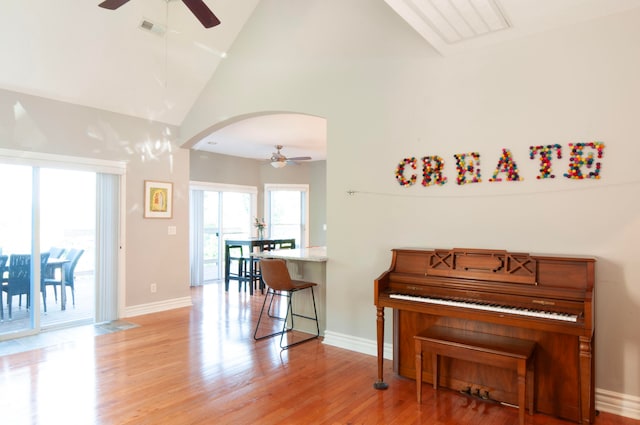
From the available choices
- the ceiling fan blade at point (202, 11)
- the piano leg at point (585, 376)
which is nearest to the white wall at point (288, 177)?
the ceiling fan blade at point (202, 11)

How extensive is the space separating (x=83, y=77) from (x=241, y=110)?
1.77m

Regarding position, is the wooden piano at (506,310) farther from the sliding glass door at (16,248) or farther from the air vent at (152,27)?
the sliding glass door at (16,248)

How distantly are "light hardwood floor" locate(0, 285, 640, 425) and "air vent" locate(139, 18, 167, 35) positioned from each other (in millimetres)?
3362

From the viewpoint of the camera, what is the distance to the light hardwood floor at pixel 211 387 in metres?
2.64

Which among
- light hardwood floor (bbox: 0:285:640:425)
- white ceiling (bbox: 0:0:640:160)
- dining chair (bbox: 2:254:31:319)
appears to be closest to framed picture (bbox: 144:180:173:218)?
white ceiling (bbox: 0:0:640:160)

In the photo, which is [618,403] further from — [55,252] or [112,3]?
[55,252]

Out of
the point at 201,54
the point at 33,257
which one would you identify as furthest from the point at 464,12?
the point at 33,257

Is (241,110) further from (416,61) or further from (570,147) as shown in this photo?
(570,147)

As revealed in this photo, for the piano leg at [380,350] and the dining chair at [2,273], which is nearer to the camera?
the piano leg at [380,350]

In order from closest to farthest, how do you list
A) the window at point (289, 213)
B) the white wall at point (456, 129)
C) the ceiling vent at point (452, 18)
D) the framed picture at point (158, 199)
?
1. the ceiling vent at point (452, 18)
2. the white wall at point (456, 129)
3. the framed picture at point (158, 199)
4. the window at point (289, 213)

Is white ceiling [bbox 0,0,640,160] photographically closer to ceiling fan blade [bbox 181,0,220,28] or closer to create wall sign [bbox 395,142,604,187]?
create wall sign [bbox 395,142,604,187]

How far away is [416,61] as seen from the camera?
361 cm

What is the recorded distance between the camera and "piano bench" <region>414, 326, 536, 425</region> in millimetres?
2396

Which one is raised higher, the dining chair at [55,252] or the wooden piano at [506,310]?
the dining chair at [55,252]
